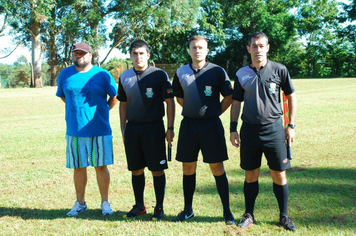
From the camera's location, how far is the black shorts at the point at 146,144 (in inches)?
161

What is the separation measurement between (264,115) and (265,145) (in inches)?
12.3

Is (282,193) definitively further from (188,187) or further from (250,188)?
(188,187)

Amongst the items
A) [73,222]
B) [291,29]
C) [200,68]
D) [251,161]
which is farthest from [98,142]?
[291,29]

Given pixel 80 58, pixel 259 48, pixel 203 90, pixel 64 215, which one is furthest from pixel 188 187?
pixel 80 58

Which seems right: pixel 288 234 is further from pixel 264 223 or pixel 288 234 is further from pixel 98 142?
pixel 98 142

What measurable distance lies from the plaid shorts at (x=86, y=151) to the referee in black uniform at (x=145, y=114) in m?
0.32

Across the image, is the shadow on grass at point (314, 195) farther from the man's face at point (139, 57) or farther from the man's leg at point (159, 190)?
the man's face at point (139, 57)

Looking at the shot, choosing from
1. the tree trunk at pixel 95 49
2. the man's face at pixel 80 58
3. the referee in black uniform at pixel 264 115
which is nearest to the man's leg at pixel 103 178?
the man's face at pixel 80 58

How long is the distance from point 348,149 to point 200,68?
15.3 ft

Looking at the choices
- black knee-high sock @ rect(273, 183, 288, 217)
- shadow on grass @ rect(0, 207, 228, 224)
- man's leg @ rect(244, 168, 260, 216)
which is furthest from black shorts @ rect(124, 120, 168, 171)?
black knee-high sock @ rect(273, 183, 288, 217)

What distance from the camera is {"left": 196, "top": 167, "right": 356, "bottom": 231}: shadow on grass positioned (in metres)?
4.00

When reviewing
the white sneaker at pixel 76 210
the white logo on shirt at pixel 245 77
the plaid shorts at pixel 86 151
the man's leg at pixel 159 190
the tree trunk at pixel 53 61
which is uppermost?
the tree trunk at pixel 53 61

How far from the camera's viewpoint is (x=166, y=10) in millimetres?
31984

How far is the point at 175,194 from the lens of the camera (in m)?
5.01
